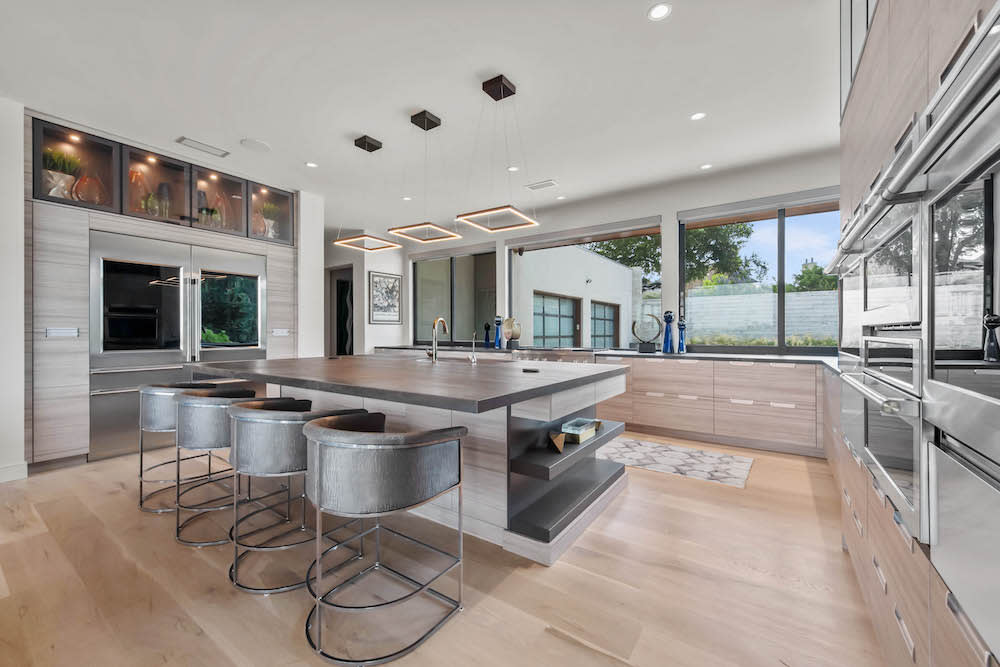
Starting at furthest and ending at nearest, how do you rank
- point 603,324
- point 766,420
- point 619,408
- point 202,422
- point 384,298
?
point 384,298 → point 603,324 → point 619,408 → point 766,420 → point 202,422

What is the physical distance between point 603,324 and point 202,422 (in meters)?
5.33

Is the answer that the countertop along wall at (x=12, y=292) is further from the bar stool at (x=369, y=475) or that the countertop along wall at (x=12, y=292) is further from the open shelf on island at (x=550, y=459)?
the open shelf on island at (x=550, y=459)

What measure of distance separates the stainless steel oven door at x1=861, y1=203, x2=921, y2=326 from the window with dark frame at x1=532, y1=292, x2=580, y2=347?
5099mm

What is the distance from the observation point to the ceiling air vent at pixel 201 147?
12.4 ft

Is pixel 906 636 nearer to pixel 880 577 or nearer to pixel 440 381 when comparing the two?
pixel 880 577

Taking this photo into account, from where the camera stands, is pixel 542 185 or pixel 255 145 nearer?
pixel 255 145

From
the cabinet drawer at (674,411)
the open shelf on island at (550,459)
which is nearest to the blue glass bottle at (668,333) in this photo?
the cabinet drawer at (674,411)

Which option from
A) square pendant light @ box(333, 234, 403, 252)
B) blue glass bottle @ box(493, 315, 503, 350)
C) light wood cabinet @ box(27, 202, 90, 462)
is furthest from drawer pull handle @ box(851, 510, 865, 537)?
light wood cabinet @ box(27, 202, 90, 462)

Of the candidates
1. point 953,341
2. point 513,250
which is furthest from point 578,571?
point 513,250

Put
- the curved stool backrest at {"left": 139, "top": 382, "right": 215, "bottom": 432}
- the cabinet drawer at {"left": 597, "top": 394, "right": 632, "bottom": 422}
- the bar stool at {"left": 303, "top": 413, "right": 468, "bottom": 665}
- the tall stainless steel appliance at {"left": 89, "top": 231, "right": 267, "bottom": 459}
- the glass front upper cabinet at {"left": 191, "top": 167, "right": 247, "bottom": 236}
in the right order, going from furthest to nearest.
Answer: the cabinet drawer at {"left": 597, "top": 394, "right": 632, "bottom": 422} → the glass front upper cabinet at {"left": 191, "top": 167, "right": 247, "bottom": 236} → the tall stainless steel appliance at {"left": 89, "top": 231, "right": 267, "bottom": 459} → the curved stool backrest at {"left": 139, "top": 382, "right": 215, "bottom": 432} → the bar stool at {"left": 303, "top": 413, "right": 468, "bottom": 665}

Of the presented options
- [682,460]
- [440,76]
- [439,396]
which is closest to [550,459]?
[439,396]

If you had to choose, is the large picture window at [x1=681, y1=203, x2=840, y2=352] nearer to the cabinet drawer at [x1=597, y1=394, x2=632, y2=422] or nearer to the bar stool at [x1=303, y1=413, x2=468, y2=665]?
the cabinet drawer at [x1=597, y1=394, x2=632, y2=422]

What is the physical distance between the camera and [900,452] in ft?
3.29

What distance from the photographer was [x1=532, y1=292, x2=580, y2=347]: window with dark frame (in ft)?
21.4
